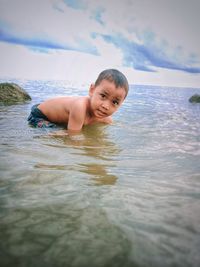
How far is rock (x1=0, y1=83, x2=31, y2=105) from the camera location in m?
6.20

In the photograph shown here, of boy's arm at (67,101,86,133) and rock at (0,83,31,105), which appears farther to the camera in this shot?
rock at (0,83,31,105)

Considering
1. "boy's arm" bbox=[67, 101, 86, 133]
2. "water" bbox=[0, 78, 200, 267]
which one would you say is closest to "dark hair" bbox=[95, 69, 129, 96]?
"boy's arm" bbox=[67, 101, 86, 133]

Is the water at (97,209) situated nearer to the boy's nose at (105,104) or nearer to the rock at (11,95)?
the boy's nose at (105,104)

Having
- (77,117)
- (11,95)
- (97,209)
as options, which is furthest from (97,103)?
(11,95)

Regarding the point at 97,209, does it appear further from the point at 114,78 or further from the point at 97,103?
the point at 114,78

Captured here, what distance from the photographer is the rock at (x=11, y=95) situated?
6.20m

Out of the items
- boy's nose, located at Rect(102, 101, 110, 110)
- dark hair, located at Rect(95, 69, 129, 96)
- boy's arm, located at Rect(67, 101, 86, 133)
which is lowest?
boy's arm, located at Rect(67, 101, 86, 133)

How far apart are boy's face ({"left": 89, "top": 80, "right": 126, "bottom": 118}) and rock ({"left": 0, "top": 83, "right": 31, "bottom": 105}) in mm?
3906

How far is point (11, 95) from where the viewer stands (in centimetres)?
636

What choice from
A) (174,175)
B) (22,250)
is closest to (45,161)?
(174,175)

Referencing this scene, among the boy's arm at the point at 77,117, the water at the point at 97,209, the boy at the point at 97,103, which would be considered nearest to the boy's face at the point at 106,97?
the boy at the point at 97,103

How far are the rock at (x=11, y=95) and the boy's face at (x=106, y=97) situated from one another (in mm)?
3906

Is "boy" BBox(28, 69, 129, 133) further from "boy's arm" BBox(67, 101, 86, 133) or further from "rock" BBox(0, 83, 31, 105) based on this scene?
"rock" BBox(0, 83, 31, 105)

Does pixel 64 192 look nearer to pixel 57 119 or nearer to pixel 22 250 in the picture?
pixel 22 250
